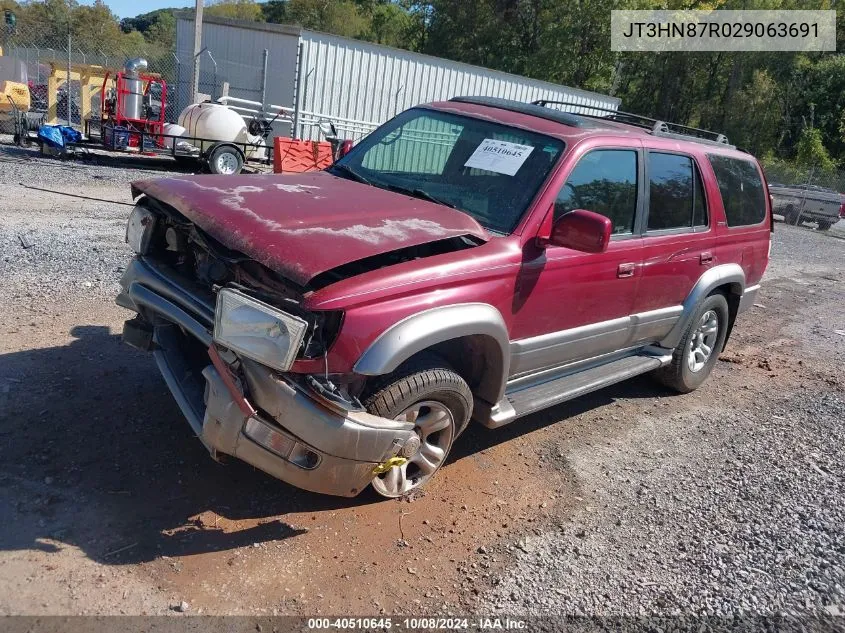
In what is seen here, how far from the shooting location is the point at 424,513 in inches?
142

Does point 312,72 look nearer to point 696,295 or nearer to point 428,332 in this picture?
point 696,295

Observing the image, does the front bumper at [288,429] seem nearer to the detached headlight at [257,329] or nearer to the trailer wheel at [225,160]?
the detached headlight at [257,329]

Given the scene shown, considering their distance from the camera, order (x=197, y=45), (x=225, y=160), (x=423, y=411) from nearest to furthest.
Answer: (x=423, y=411) < (x=225, y=160) < (x=197, y=45)

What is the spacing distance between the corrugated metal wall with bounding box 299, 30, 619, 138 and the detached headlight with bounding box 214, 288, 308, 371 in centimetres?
1637

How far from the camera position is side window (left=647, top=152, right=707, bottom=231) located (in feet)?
15.4

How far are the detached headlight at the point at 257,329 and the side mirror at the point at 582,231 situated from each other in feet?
5.10

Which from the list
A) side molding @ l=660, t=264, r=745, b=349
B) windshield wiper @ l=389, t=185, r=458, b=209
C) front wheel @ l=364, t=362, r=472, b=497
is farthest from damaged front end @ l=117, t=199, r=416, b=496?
side molding @ l=660, t=264, r=745, b=349

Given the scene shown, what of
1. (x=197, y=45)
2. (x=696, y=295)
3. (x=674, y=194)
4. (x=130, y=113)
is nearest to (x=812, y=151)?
(x=197, y=45)

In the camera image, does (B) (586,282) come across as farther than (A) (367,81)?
No

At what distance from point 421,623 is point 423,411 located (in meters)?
1.02

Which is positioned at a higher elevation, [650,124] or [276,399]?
[650,124]

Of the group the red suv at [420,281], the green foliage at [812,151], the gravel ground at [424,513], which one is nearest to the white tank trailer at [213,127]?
the gravel ground at [424,513]

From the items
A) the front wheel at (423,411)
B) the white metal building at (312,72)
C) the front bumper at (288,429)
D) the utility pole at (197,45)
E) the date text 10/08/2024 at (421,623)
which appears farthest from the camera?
the white metal building at (312,72)

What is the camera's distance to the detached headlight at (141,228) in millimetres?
3828
